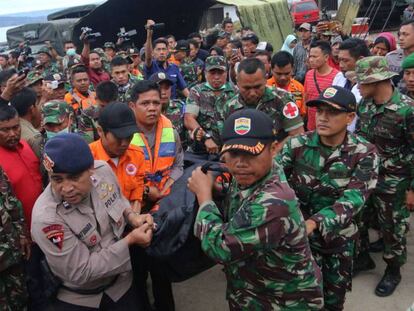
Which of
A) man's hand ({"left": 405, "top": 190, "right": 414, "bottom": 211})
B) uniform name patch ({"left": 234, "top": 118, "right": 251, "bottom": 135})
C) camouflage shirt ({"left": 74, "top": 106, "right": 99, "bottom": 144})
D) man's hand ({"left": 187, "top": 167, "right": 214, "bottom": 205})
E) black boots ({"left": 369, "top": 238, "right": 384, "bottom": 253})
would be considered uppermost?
uniform name patch ({"left": 234, "top": 118, "right": 251, "bottom": 135})

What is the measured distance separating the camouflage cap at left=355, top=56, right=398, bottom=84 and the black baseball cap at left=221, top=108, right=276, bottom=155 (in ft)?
5.86

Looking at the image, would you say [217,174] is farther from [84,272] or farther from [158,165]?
[158,165]

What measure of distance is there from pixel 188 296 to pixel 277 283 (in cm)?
202

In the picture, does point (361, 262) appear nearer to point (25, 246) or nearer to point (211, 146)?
point (211, 146)

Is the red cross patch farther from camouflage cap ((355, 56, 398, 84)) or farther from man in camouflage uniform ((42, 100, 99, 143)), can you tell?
man in camouflage uniform ((42, 100, 99, 143))

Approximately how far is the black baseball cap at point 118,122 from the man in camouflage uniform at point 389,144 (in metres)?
1.93

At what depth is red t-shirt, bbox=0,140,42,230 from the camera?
9.46 ft

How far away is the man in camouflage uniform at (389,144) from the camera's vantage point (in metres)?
3.30

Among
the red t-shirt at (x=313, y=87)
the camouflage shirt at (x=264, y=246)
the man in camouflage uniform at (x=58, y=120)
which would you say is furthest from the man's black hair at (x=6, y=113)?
the red t-shirt at (x=313, y=87)

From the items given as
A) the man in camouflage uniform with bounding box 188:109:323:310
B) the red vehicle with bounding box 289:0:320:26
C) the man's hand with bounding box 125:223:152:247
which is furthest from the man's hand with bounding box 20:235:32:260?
the red vehicle with bounding box 289:0:320:26

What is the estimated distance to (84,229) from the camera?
2.09 m

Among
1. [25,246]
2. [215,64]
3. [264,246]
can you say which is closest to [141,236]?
[264,246]

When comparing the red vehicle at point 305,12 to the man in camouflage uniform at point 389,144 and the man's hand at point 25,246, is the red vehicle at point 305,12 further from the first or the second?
the man's hand at point 25,246

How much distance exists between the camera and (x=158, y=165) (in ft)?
10.4
